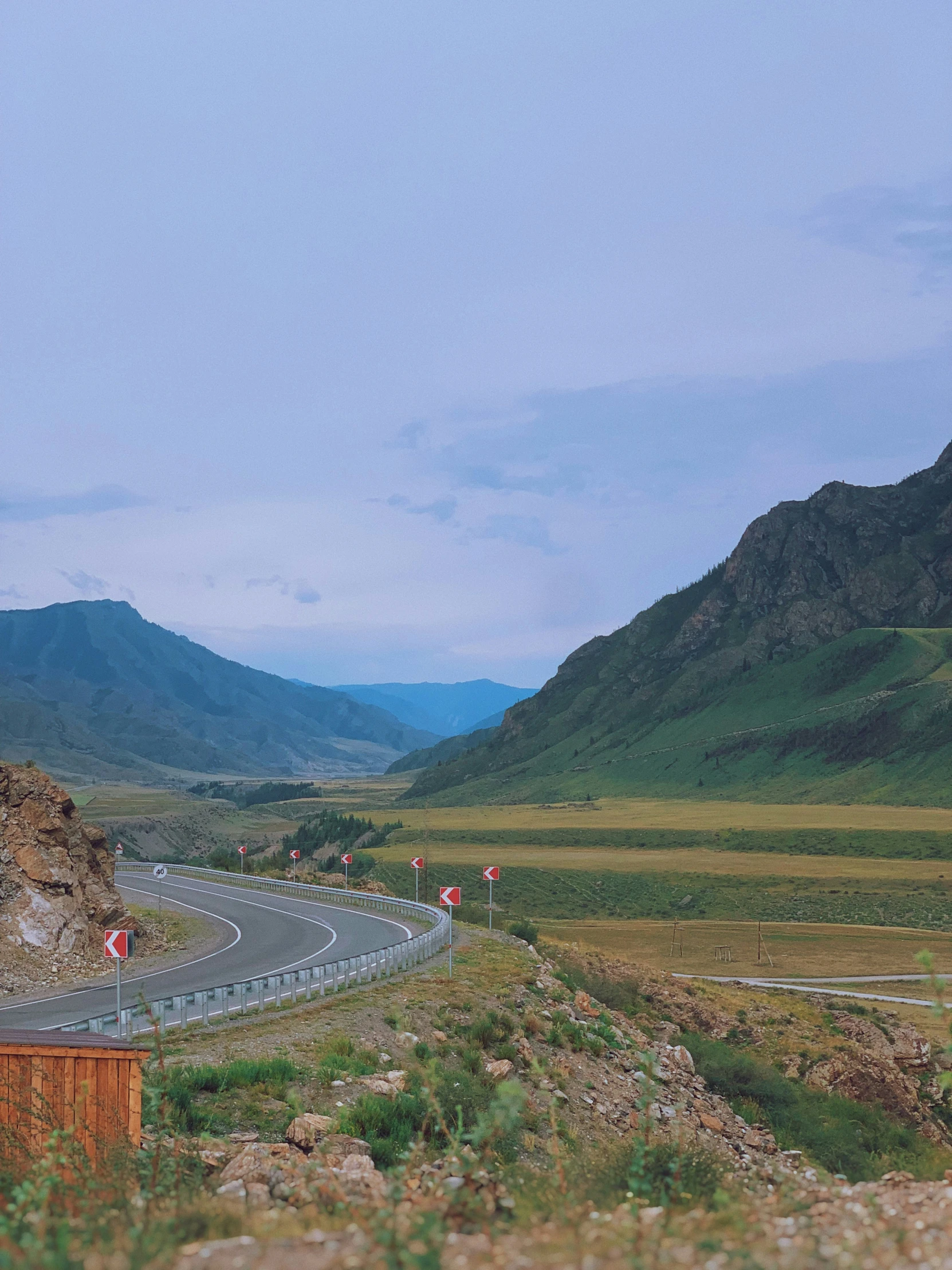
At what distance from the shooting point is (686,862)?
102250 millimetres

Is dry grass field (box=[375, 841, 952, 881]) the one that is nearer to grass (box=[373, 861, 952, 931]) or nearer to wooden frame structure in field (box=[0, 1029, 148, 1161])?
grass (box=[373, 861, 952, 931])

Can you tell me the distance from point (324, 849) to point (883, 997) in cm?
8638

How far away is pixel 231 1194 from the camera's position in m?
7.93

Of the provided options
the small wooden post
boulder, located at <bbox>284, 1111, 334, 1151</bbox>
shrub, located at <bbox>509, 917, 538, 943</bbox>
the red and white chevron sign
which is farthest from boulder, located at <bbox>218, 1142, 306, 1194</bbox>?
the small wooden post

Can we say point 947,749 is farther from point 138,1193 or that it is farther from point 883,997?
point 138,1193

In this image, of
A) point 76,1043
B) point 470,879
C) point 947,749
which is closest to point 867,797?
point 947,749

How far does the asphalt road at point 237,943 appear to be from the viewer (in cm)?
2450

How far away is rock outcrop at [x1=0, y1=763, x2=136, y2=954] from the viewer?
30125 mm

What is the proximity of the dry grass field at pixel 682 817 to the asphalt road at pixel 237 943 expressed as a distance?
60.4 m

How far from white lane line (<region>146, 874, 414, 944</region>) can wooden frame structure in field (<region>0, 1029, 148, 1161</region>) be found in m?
24.0

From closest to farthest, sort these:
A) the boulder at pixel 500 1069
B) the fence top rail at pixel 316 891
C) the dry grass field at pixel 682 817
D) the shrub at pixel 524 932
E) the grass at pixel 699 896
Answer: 1. the boulder at pixel 500 1069
2. the shrub at pixel 524 932
3. the fence top rail at pixel 316 891
4. the grass at pixel 699 896
5. the dry grass field at pixel 682 817

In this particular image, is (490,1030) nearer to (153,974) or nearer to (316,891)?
(153,974)

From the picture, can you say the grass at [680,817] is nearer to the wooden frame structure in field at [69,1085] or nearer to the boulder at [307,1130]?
the boulder at [307,1130]

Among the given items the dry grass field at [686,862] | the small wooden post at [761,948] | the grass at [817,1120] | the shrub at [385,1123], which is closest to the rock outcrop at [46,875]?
the shrub at [385,1123]
